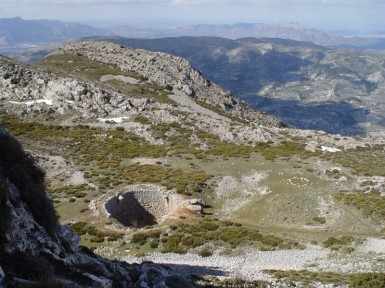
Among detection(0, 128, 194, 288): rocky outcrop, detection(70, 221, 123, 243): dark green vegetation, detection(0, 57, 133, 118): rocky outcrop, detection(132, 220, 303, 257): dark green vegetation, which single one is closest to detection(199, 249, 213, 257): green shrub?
detection(132, 220, 303, 257): dark green vegetation

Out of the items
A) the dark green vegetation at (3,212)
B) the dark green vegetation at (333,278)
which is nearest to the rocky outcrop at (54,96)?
the dark green vegetation at (333,278)

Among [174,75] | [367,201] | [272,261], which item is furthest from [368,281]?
[174,75]

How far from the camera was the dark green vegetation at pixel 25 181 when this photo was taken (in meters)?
16.8

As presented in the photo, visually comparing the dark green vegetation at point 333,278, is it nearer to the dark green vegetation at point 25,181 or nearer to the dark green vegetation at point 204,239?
the dark green vegetation at point 204,239

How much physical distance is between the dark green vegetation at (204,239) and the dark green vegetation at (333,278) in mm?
5661

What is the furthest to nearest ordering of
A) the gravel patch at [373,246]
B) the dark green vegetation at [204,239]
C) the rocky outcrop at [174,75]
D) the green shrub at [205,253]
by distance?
the rocky outcrop at [174,75] → the dark green vegetation at [204,239] → the green shrub at [205,253] → the gravel patch at [373,246]

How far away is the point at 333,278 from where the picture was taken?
2503cm

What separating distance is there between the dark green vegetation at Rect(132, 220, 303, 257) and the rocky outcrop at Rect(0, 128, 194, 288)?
12.3 m

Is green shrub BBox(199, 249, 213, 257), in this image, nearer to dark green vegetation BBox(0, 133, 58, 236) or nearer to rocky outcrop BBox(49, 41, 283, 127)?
dark green vegetation BBox(0, 133, 58, 236)

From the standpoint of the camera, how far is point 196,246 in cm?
3247

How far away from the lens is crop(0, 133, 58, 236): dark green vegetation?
A: 1678 cm

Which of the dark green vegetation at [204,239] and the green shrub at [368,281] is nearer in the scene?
the green shrub at [368,281]

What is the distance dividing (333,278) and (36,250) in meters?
18.5

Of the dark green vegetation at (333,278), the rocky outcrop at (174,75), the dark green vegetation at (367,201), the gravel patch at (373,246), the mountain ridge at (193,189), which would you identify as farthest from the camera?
the rocky outcrop at (174,75)
